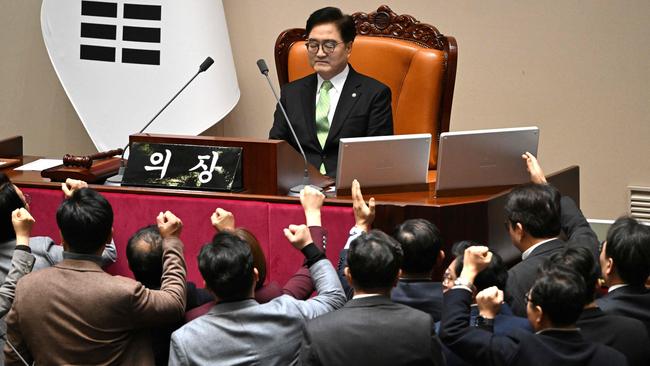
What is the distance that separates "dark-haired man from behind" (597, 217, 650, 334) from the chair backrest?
5.89 ft

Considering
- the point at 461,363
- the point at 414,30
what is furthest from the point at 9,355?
the point at 414,30

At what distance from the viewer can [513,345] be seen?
95.9 inches

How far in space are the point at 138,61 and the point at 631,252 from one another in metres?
3.38

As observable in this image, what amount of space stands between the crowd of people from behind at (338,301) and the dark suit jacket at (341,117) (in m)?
1.32

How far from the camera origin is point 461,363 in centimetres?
259

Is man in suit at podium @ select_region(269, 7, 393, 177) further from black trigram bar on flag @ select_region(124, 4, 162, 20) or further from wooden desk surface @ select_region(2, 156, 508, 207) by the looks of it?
black trigram bar on flag @ select_region(124, 4, 162, 20)

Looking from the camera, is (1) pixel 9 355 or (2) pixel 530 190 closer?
(1) pixel 9 355

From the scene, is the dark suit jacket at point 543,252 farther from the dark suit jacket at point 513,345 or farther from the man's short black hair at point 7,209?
the man's short black hair at point 7,209

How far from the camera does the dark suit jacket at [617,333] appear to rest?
8.30 ft

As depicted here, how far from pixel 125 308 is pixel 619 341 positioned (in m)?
1.23

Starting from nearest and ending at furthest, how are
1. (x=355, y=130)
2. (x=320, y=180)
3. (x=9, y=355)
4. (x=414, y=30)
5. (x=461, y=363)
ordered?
(x=461, y=363) < (x=9, y=355) < (x=320, y=180) < (x=355, y=130) < (x=414, y=30)

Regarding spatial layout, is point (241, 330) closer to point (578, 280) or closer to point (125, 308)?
point (125, 308)

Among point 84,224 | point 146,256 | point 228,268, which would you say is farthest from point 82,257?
point 228,268

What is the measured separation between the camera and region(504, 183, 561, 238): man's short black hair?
119 inches
